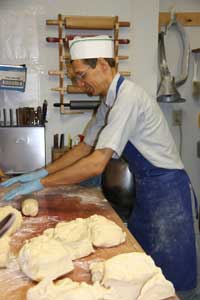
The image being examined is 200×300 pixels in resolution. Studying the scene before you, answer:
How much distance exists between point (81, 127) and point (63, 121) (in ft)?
0.46

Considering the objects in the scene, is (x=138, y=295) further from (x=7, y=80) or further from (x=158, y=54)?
(x=158, y=54)

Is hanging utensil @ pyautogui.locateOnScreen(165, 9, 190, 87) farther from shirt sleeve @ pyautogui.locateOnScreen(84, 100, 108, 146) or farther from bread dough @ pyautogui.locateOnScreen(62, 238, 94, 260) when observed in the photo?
bread dough @ pyautogui.locateOnScreen(62, 238, 94, 260)

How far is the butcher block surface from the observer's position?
3.14 ft

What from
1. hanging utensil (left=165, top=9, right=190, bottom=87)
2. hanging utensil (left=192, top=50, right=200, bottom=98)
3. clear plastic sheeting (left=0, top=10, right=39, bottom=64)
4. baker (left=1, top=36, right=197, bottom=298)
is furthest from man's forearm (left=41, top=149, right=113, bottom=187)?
hanging utensil (left=192, top=50, right=200, bottom=98)

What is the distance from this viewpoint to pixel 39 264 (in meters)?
0.92

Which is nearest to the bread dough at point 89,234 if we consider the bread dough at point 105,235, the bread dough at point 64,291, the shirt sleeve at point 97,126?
the bread dough at point 105,235

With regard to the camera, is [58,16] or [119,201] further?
[58,16]

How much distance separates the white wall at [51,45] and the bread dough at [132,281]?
181 cm

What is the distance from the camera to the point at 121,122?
150 cm

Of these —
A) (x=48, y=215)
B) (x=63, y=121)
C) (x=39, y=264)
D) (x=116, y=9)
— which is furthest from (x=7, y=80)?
(x=39, y=264)

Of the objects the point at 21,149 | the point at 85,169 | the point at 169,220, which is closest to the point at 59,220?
the point at 85,169

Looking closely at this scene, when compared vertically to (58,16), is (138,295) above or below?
below

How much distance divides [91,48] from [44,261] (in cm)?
99

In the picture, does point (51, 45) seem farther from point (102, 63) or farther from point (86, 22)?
point (102, 63)
